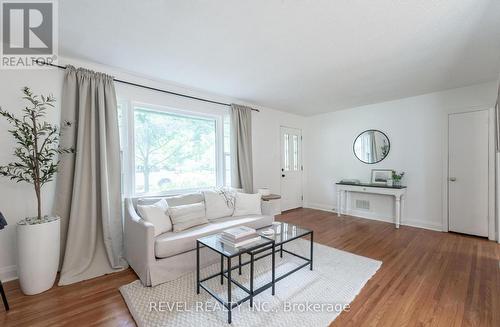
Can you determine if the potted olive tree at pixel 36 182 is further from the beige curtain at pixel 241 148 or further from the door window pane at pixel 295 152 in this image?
the door window pane at pixel 295 152

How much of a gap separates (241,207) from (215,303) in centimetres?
146

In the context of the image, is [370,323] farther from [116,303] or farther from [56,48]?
[56,48]

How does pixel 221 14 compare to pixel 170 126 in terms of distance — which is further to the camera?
pixel 170 126

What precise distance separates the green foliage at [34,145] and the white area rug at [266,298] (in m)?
1.40

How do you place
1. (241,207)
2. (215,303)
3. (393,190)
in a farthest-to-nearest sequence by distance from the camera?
(393,190), (241,207), (215,303)

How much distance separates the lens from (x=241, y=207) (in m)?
3.18

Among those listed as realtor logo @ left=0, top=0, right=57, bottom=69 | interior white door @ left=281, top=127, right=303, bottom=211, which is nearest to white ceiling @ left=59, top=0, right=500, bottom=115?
realtor logo @ left=0, top=0, right=57, bottom=69

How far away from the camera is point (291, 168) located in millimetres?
5211

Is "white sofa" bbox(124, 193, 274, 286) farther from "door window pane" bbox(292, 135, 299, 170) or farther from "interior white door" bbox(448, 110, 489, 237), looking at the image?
"interior white door" bbox(448, 110, 489, 237)

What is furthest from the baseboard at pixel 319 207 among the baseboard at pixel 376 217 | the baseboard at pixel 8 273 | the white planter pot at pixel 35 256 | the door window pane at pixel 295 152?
the baseboard at pixel 8 273

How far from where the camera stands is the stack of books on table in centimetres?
192

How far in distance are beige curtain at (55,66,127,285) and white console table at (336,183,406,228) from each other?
4.11 meters

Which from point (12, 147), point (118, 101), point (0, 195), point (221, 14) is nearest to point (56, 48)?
point (118, 101)

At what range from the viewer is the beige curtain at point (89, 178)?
2328 millimetres
